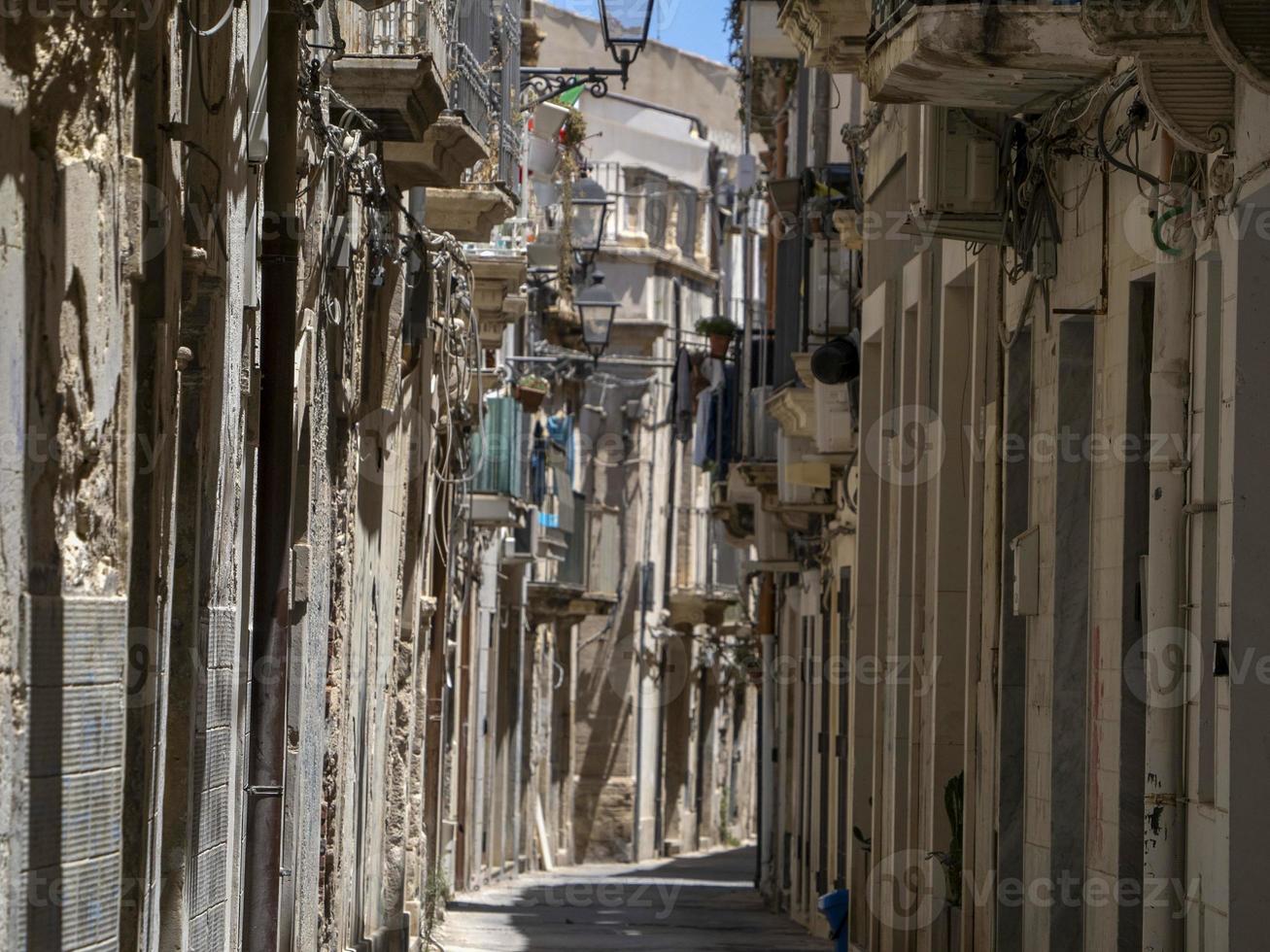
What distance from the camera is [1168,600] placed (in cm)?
923

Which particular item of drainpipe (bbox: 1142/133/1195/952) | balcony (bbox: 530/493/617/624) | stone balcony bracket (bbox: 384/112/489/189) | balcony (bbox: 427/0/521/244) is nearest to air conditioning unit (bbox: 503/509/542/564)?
balcony (bbox: 530/493/617/624)

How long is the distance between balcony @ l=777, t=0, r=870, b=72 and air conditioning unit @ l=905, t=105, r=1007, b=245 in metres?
1.93

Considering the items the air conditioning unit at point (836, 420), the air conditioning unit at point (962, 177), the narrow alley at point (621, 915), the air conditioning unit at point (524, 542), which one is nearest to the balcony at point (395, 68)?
the air conditioning unit at point (962, 177)

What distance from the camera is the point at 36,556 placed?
19.5ft

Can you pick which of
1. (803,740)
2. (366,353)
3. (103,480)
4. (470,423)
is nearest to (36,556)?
(103,480)

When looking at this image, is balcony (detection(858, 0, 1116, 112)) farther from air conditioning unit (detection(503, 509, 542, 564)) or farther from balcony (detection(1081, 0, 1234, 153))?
air conditioning unit (detection(503, 509, 542, 564))

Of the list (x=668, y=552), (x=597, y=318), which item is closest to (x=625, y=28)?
(x=597, y=318)

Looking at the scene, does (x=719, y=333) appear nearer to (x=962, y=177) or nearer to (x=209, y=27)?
(x=962, y=177)

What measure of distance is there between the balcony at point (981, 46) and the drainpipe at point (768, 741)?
18089 millimetres

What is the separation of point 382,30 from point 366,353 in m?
2.69

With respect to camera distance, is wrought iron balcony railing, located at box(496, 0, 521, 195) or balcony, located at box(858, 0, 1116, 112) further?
wrought iron balcony railing, located at box(496, 0, 521, 195)

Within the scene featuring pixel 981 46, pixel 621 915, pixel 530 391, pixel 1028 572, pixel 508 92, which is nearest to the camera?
pixel 981 46

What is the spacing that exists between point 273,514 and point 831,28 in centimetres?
543

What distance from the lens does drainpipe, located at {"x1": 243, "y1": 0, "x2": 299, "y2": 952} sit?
10.3 metres
